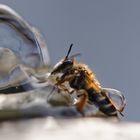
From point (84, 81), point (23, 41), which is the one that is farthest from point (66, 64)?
point (23, 41)

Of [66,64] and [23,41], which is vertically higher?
[23,41]

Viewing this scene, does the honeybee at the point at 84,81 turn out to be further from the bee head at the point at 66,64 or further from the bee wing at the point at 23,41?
the bee wing at the point at 23,41

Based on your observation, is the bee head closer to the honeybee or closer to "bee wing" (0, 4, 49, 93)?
the honeybee

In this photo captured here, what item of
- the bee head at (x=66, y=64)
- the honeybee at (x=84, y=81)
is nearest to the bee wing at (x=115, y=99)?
the honeybee at (x=84, y=81)

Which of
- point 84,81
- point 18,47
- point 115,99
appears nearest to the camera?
point 18,47

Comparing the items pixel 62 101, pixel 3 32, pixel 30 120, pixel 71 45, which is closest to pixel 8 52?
pixel 3 32

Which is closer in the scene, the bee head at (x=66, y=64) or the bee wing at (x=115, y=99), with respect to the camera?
the bee wing at (x=115, y=99)

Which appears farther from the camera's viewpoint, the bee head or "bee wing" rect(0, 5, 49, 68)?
the bee head

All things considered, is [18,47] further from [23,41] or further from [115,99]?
[115,99]

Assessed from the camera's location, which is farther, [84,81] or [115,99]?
[84,81]

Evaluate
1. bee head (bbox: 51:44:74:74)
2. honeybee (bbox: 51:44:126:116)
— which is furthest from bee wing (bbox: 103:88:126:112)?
bee head (bbox: 51:44:74:74)

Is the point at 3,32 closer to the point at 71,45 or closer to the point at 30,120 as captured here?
the point at 71,45
